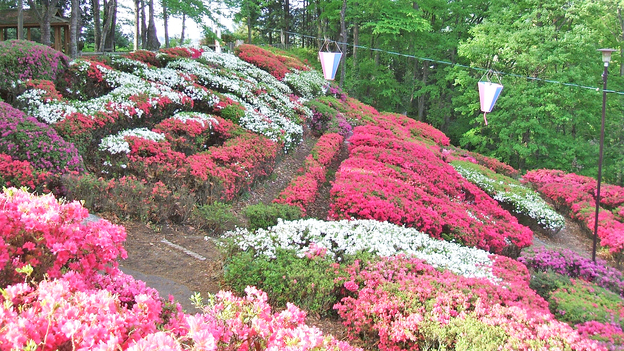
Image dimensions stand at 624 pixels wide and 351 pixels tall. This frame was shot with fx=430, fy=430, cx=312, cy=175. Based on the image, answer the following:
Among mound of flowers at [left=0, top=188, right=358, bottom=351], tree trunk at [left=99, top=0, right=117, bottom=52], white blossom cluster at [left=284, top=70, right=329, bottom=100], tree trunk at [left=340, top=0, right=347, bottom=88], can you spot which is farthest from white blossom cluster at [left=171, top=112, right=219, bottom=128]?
tree trunk at [left=340, top=0, right=347, bottom=88]

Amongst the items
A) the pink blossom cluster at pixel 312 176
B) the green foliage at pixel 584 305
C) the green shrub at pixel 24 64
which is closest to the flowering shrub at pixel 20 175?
the green shrub at pixel 24 64

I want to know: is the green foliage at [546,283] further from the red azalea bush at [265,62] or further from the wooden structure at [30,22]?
the wooden structure at [30,22]

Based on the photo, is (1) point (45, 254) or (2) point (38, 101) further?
(2) point (38, 101)

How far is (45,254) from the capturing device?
2.44 meters

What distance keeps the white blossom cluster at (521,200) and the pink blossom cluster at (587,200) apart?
882 mm

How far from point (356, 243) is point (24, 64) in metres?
6.69

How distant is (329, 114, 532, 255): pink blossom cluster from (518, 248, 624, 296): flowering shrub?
0.75 meters

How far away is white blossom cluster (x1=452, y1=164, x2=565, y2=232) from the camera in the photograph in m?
10.9

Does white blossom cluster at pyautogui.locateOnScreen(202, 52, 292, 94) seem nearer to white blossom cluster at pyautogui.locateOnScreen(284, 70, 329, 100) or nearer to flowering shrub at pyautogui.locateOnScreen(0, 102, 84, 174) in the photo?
white blossom cluster at pyautogui.locateOnScreen(284, 70, 329, 100)

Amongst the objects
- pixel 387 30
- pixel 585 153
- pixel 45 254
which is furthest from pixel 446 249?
pixel 387 30

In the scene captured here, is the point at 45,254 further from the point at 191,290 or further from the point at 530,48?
the point at 530,48

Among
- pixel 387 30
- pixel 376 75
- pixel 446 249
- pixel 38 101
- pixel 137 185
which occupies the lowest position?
pixel 446 249

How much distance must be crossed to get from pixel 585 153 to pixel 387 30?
11635 millimetres

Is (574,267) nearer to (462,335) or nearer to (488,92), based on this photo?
(488,92)
